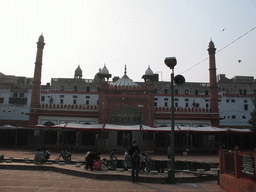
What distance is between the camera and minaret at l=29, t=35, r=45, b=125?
2833 centimetres

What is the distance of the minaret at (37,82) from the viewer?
92.9ft

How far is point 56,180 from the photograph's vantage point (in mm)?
8062

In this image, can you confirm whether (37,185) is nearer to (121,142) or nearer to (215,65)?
(121,142)

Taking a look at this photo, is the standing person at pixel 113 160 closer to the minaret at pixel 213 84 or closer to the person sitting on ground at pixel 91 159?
the person sitting on ground at pixel 91 159

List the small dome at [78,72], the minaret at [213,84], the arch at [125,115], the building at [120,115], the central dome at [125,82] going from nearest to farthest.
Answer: the building at [120,115] → the arch at [125,115] → the minaret at [213,84] → the central dome at [125,82] → the small dome at [78,72]

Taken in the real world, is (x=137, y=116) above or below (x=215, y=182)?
above

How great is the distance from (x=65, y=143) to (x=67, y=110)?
13.7 feet

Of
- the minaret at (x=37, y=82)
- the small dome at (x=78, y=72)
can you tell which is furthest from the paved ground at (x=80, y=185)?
the small dome at (x=78, y=72)

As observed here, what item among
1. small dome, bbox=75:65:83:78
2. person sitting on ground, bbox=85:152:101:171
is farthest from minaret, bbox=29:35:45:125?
small dome, bbox=75:65:83:78

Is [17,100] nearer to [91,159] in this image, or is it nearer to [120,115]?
[120,115]

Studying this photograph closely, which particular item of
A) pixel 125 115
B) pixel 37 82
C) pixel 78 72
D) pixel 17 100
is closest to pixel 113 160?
pixel 125 115

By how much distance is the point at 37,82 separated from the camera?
30.5 meters

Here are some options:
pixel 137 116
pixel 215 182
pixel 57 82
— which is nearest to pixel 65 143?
pixel 137 116

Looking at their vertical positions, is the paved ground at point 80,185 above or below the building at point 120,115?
below
